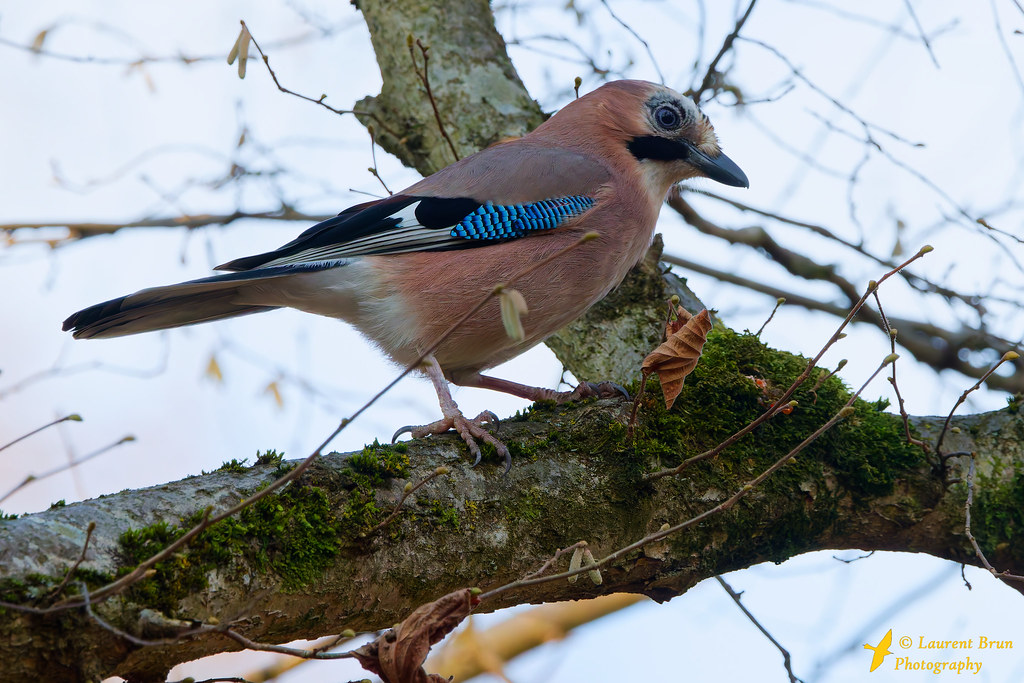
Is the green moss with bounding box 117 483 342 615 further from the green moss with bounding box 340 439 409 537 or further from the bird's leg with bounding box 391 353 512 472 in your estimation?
the bird's leg with bounding box 391 353 512 472

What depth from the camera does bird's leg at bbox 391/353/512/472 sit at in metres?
3.09

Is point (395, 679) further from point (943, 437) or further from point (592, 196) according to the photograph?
point (592, 196)

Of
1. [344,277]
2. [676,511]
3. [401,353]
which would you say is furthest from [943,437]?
[344,277]

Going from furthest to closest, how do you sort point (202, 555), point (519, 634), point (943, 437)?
point (519, 634) → point (943, 437) → point (202, 555)

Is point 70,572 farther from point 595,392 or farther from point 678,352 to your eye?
point 595,392

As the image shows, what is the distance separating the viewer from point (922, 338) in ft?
19.4

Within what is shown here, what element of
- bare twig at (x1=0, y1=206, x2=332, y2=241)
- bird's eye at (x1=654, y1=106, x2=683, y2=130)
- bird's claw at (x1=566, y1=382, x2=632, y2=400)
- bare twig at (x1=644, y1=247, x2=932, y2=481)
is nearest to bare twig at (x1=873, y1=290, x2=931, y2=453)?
bare twig at (x1=644, y1=247, x2=932, y2=481)

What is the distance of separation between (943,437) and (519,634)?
303 centimetres

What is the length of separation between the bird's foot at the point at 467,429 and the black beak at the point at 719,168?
2.03 metres

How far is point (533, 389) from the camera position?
14.6 feet

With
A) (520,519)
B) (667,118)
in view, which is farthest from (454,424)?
(667,118)

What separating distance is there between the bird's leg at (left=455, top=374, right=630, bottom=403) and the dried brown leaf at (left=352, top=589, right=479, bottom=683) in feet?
6.03

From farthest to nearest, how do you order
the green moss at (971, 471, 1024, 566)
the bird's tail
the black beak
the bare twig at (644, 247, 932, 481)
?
1. the black beak
2. the bird's tail
3. the green moss at (971, 471, 1024, 566)
4. the bare twig at (644, 247, 932, 481)

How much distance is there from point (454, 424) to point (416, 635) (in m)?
1.30
